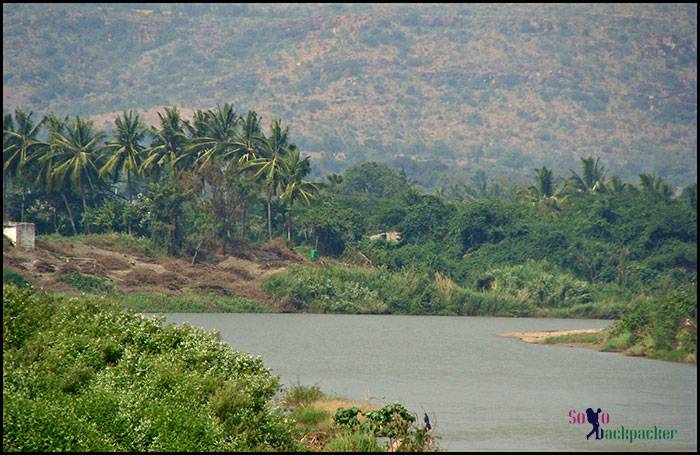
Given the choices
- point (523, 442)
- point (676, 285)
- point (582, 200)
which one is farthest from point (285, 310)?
point (523, 442)

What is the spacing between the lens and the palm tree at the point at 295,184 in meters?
94.1

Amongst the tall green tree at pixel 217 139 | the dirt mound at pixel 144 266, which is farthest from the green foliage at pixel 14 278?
the tall green tree at pixel 217 139

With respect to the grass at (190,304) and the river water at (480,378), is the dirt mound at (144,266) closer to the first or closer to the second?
the grass at (190,304)

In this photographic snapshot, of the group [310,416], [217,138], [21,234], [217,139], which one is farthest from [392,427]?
[217,138]

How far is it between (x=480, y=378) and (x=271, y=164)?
4556cm

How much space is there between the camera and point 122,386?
97.3 feet

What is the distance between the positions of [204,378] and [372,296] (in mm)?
58167

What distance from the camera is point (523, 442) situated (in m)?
33.5

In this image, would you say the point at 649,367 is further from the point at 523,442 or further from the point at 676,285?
the point at 676,285

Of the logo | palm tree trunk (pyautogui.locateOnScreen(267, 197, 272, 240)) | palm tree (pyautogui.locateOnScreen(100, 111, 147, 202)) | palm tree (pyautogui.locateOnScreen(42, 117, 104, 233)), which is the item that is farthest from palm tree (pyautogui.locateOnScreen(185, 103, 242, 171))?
the logo

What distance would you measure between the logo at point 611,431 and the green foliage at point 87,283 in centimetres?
4512

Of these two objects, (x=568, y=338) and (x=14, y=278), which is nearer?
(x=568, y=338)

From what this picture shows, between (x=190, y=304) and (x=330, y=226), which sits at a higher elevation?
(x=330, y=226)

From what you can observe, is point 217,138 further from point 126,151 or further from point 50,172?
point 50,172
